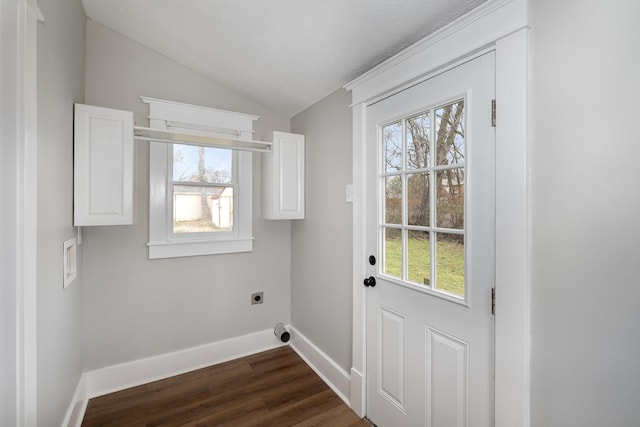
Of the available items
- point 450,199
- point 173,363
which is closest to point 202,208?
point 173,363

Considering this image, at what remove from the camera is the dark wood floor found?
1774 mm

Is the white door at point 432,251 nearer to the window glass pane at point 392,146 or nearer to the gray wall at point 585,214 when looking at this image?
the window glass pane at point 392,146

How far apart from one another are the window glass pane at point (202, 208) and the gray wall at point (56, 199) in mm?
717

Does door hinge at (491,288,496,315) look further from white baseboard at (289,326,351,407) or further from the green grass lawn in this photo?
white baseboard at (289,326,351,407)

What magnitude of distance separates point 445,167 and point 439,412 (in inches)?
47.2

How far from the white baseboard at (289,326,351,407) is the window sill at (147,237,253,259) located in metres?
0.97

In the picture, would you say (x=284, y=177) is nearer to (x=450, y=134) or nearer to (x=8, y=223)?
(x=450, y=134)

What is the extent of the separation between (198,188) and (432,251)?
192cm

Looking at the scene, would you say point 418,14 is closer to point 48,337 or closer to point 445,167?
point 445,167

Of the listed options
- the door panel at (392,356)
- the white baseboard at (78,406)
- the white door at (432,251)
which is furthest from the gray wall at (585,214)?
the white baseboard at (78,406)

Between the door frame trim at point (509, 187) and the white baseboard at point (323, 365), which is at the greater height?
the door frame trim at point (509, 187)

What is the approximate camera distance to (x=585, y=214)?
91 centimetres

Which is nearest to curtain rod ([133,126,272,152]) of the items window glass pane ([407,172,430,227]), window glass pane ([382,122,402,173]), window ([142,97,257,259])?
window ([142,97,257,259])

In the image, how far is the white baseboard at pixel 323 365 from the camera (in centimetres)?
198
